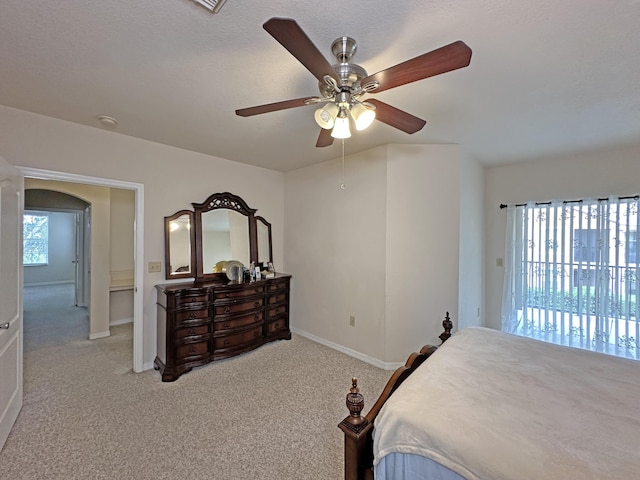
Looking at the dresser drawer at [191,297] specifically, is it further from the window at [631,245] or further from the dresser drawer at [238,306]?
the window at [631,245]

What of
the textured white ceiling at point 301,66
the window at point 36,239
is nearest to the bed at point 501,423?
the textured white ceiling at point 301,66

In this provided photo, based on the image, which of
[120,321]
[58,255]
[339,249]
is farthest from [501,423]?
[58,255]

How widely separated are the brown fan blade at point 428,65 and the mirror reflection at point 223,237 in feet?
9.08

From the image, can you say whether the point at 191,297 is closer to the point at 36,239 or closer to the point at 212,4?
the point at 212,4

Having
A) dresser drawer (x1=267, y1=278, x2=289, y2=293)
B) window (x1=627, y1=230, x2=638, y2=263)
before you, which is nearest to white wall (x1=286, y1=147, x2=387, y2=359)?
dresser drawer (x1=267, y1=278, x2=289, y2=293)

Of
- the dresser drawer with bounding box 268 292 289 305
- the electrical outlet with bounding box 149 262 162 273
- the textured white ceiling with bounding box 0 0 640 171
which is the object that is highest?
the textured white ceiling with bounding box 0 0 640 171

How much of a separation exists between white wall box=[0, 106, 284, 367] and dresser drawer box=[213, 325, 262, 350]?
0.71 meters

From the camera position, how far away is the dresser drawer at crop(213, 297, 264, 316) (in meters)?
3.14

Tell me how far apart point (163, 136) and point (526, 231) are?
449 centimetres

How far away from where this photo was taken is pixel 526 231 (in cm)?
361

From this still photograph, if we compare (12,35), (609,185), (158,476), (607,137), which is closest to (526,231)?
(609,185)

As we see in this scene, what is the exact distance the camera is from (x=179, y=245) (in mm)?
3260

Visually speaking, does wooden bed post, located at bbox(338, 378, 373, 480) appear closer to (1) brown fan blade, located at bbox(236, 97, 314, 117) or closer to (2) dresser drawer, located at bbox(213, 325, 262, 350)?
(1) brown fan blade, located at bbox(236, 97, 314, 117)

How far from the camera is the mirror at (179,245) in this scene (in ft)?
10.4
